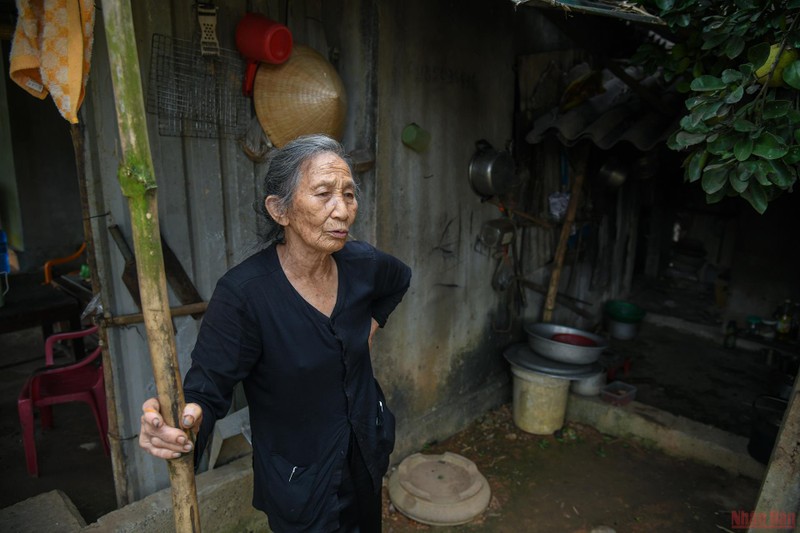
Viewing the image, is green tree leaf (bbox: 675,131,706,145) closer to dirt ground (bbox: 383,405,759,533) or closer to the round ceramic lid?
the round ceramic lid

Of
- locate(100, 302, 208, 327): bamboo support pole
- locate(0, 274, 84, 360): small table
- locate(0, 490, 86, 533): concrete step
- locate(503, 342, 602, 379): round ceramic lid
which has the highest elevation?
locate(100, 302, 208, 327): bamboo support pole

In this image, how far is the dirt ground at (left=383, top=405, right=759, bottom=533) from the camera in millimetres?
3836

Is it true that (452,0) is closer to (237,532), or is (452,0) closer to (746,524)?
(237,532)

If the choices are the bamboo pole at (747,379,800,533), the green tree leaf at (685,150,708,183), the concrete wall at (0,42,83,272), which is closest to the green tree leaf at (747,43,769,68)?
the green tree leaf at (685,150,708,183)

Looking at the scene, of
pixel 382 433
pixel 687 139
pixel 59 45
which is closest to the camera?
pixel 59 45

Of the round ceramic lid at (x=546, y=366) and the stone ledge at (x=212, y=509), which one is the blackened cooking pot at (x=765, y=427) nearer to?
the round ceramic lid at (x=546, y=366)

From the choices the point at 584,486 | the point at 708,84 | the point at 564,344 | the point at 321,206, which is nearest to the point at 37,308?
the point at 321,206

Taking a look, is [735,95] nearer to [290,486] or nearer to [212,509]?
[290,486]

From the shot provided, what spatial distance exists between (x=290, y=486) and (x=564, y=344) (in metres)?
3.23

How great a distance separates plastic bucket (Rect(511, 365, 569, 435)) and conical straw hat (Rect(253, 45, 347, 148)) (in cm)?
299

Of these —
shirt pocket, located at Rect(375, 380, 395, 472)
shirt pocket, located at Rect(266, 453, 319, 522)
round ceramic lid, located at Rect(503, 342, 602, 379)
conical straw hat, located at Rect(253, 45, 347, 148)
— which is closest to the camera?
shirt pocket, located at Rect(266, 453, 319, 522)

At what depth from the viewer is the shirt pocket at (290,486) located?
205 cm

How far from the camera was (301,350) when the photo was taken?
195 centimetres

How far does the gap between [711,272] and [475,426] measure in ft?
19.2
